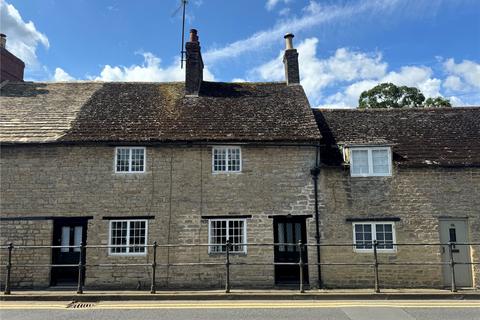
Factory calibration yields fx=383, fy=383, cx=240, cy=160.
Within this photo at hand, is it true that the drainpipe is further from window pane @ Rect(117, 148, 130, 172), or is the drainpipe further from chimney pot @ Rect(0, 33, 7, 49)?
chimney pot @ Rect(0, 33, 7, 49)

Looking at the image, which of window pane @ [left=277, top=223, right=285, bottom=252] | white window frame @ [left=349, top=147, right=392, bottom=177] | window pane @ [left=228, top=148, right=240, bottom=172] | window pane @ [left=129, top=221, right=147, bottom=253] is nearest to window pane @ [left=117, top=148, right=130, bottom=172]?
window pane @ [left=129, top=221, right=147, bottom=253]

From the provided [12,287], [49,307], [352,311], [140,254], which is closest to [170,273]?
[140,254]

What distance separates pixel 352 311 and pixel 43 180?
35.4ft

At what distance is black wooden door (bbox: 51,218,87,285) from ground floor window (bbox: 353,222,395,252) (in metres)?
9.39

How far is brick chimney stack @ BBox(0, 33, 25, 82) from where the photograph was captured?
724 inches

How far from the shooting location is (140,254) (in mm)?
12930

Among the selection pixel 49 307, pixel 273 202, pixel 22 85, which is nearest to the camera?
pixel 49 307

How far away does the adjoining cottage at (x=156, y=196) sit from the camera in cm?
1294

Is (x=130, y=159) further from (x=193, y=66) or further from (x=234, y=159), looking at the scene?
(x=193, y=66)

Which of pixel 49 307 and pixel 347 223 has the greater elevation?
pixel 347 223

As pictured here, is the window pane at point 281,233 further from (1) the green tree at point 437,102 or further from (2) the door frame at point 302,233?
(1) the green tree at point 437,102

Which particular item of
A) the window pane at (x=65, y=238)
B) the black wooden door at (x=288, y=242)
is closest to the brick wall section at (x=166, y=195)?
the window pane at (x=65, y=238)

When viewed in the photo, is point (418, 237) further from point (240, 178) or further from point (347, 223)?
point (240, 178)

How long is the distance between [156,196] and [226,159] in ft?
9.07
